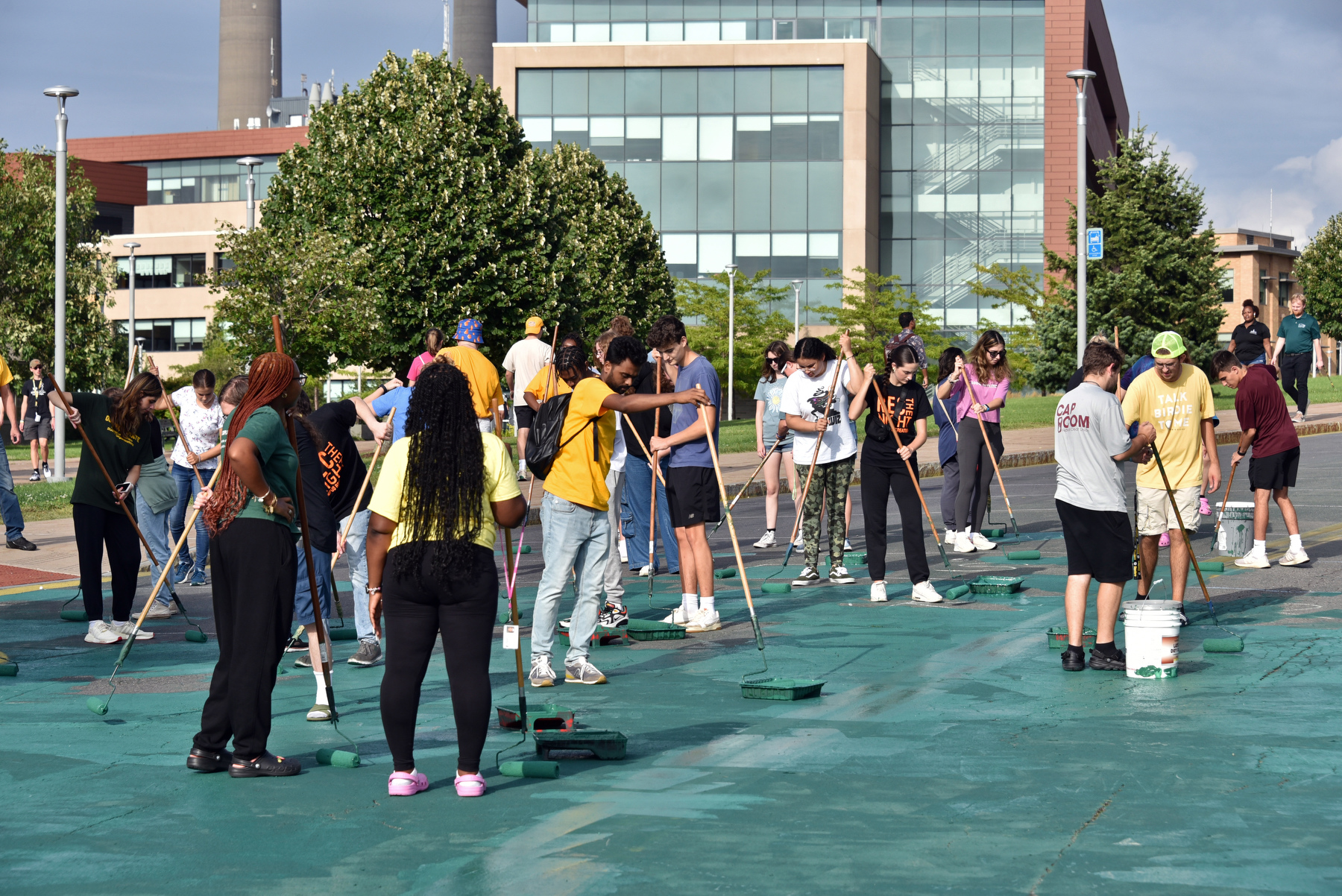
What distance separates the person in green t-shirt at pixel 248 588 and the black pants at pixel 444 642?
757 millimetres

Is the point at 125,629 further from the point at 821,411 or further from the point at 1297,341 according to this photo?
the point at 1297,341

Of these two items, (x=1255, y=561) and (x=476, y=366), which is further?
(x=1255, y=561)

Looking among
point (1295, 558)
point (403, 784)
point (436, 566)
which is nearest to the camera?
point (436, 566)

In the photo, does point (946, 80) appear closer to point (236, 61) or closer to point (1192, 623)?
point (1192, 623)

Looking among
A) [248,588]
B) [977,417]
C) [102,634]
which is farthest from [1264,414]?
[102,634]

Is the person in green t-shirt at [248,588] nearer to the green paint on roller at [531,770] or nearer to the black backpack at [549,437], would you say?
the green paint on roller at [531,770]

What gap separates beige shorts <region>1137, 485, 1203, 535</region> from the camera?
988 centimetres

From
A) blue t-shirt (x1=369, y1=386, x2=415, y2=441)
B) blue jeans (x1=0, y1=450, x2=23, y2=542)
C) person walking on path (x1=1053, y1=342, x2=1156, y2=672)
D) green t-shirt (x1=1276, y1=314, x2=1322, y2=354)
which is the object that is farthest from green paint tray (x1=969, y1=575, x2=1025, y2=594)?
green t-shirt (x1=1276, y1=314, x2=1322, y2=354)

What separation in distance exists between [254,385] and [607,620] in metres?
4.42

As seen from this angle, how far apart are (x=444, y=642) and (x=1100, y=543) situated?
4.29 meters

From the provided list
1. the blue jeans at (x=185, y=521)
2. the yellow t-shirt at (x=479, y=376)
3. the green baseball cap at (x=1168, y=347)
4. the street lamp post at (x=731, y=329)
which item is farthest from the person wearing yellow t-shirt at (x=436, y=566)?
the street lamp post at (x=731, y=329)

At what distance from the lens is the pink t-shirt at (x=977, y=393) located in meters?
14.4

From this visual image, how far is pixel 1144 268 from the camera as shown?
44312mm

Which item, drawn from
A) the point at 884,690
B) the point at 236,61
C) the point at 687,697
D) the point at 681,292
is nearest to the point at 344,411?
the point at 687,697
